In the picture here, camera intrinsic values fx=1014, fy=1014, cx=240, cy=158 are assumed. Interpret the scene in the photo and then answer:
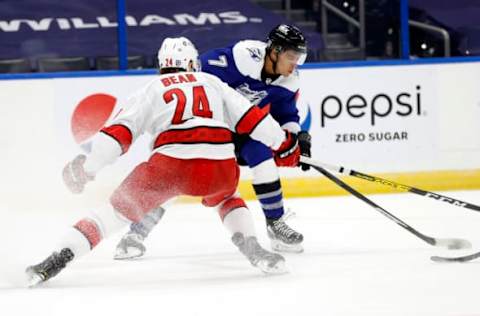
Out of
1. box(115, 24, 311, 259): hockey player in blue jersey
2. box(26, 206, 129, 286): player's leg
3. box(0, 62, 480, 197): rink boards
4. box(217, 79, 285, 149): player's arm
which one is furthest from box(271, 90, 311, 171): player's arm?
box(0, 62, 480, 197): rink boards

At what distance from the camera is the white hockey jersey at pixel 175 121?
11.3 ft

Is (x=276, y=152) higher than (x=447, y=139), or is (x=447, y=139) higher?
(x=276, y=152)

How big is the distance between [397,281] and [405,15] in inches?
121

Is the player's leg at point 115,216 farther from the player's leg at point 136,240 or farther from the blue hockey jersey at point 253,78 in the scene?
the blue hockey jersey at point 253,78

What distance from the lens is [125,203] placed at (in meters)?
3.46

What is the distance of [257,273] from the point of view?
143 inches

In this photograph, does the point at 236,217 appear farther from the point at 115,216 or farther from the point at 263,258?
the point at 115,216

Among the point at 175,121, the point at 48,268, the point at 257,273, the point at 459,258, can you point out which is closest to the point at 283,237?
the point at 257,273

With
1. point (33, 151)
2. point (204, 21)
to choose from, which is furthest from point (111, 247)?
point (204, 21)

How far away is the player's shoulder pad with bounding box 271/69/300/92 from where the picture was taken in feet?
14.2

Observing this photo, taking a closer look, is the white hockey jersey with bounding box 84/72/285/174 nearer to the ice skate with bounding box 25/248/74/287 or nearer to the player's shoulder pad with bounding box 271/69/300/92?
the ice skate with bounding box 25/248/74/287

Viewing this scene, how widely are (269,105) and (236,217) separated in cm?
83

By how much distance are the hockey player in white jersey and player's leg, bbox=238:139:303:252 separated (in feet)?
1.08

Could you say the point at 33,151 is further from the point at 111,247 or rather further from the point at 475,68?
the point at 475,68
